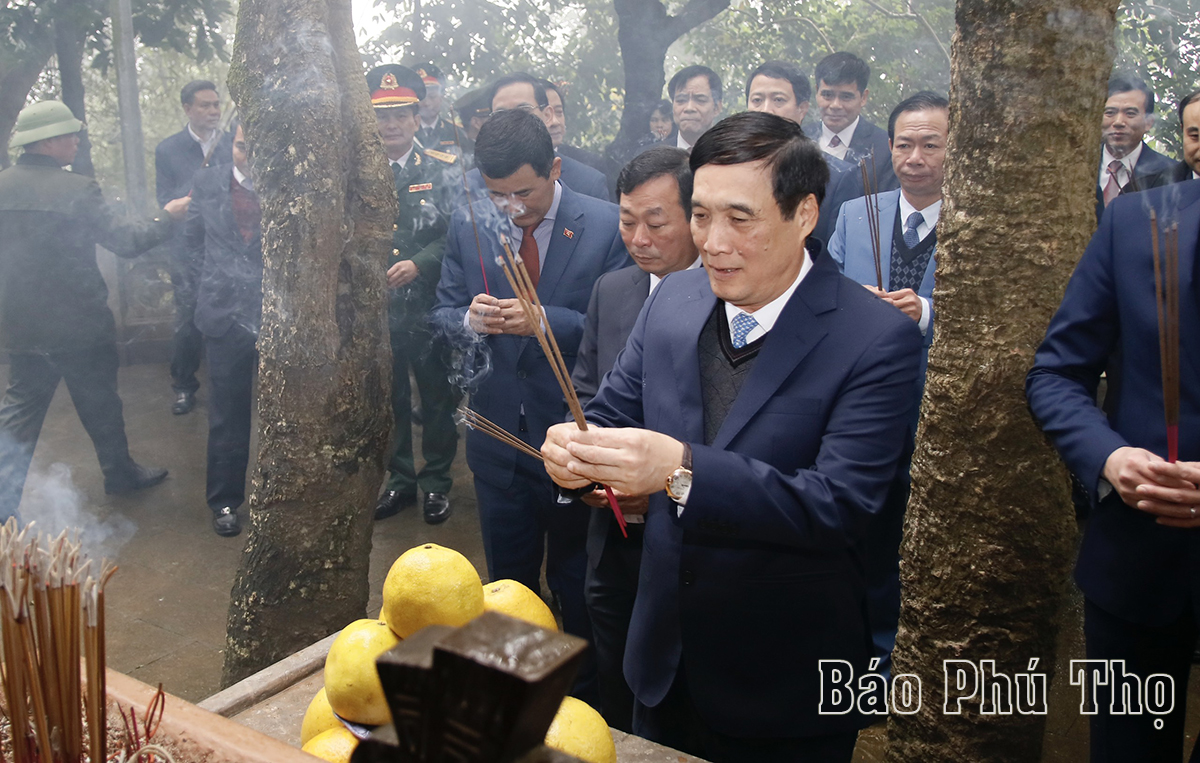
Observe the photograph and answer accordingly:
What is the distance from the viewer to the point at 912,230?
3.33 m

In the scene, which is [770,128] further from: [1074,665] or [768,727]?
[1074,665]

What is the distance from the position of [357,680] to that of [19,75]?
281 inches

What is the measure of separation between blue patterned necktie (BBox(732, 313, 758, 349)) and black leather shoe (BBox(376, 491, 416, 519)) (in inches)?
143

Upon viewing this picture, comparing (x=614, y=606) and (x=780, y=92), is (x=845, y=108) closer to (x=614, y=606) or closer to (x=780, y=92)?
(x=780, y=92)

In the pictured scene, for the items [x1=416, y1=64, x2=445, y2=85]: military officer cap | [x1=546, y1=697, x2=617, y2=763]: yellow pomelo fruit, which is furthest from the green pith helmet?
[x1=546, y1=697, x2=617, y2=763]: yellow pomelo fruit

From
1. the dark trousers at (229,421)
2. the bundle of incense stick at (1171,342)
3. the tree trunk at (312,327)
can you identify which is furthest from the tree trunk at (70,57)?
the bundle of incense stick at (1171,342)

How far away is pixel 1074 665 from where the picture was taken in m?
3.29

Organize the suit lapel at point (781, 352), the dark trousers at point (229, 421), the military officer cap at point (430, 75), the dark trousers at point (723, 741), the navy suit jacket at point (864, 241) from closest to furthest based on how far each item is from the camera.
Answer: the suit lapel at point (781, 352) < the dark trousers at point (723, 741) < the navy suit jacket at point (864, 241) < the dark trousers at point (229, 421) < the military officer cap at point (430, 75)

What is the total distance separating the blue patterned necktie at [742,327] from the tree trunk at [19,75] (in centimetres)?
689

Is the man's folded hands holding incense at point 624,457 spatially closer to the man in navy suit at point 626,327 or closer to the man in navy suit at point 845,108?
the man in navy suit at point 626,327

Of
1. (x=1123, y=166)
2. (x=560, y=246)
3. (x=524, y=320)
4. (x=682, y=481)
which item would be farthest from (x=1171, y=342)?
(x=1123, y=166)

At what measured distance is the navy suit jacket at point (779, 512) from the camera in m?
1.68

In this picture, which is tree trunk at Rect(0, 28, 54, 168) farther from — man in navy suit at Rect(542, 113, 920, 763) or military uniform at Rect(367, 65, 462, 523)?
man in navy suit at Rect(542, 113, 920, 763)

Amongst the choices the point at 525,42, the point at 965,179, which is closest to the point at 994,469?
the point at 965,179
